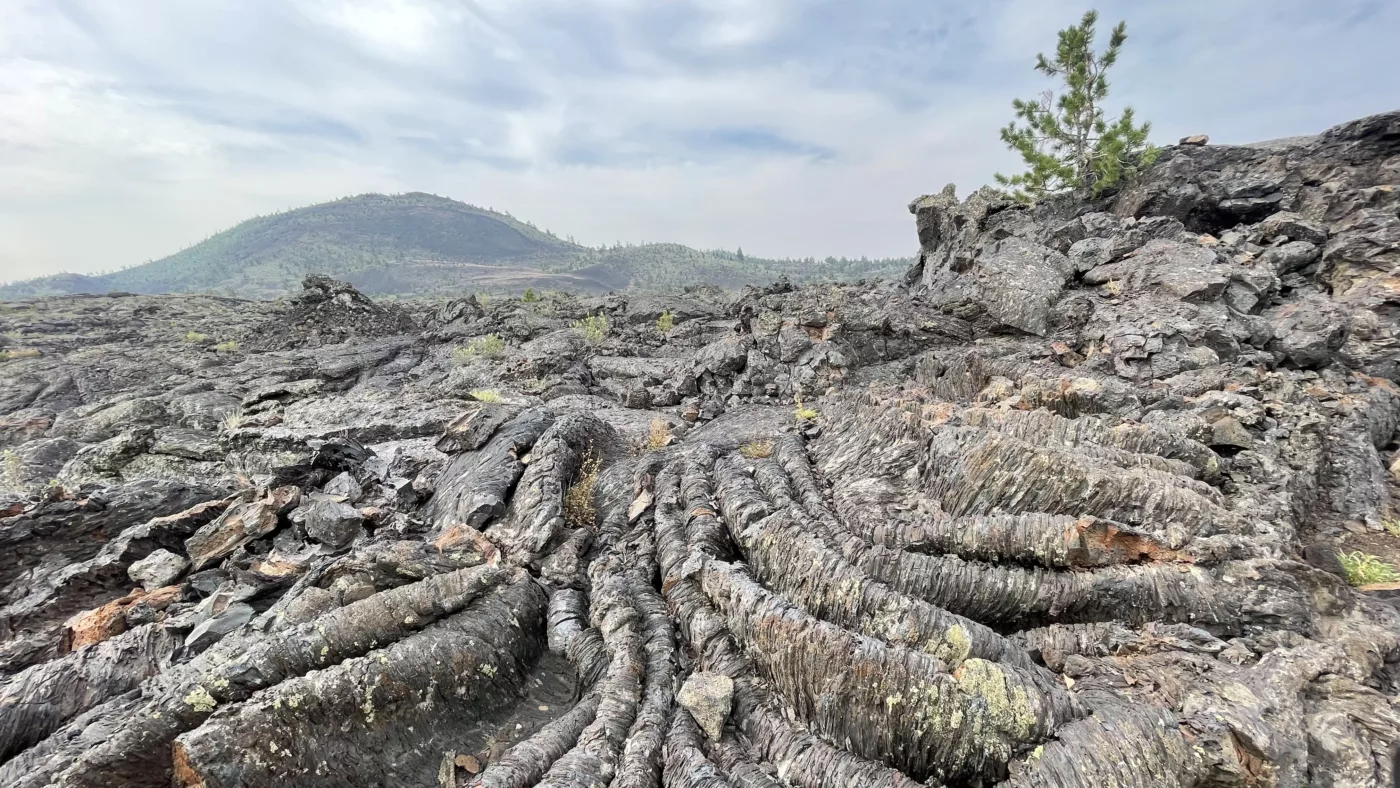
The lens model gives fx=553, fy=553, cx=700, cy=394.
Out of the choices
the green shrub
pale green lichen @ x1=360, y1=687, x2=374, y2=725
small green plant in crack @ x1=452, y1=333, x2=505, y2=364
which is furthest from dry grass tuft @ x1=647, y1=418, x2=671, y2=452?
the green shrub

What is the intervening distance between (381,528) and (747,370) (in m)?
11.6

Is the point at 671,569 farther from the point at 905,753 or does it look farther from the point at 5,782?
the point at 5,782

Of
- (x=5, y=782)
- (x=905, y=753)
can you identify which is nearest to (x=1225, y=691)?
(x=905, y=753)

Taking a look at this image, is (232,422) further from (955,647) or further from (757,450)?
(955,647)

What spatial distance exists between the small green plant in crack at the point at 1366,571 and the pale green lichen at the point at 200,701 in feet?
40.6

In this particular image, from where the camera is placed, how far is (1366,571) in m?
6.52

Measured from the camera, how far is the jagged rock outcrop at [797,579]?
504cm

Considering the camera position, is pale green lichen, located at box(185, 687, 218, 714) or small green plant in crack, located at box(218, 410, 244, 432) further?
small green plant in crack, located at box(218, 410, 244, 432)

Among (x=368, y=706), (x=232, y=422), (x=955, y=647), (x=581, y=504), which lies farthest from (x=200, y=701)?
(x=232, y=422)

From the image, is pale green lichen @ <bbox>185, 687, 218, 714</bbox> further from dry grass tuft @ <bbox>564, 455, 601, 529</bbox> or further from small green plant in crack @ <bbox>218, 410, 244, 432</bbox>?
small green plant in crack @ <bbox>218, 410, 244, 432</bbox>

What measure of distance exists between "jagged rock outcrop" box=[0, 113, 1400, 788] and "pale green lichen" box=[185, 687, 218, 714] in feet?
0.11

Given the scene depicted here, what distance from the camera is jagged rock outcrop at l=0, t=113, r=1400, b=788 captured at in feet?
16.5

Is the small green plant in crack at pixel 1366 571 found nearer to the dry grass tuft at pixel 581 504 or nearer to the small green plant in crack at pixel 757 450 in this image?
the small green plant in crack at pixel 757 450

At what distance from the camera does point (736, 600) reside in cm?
668
